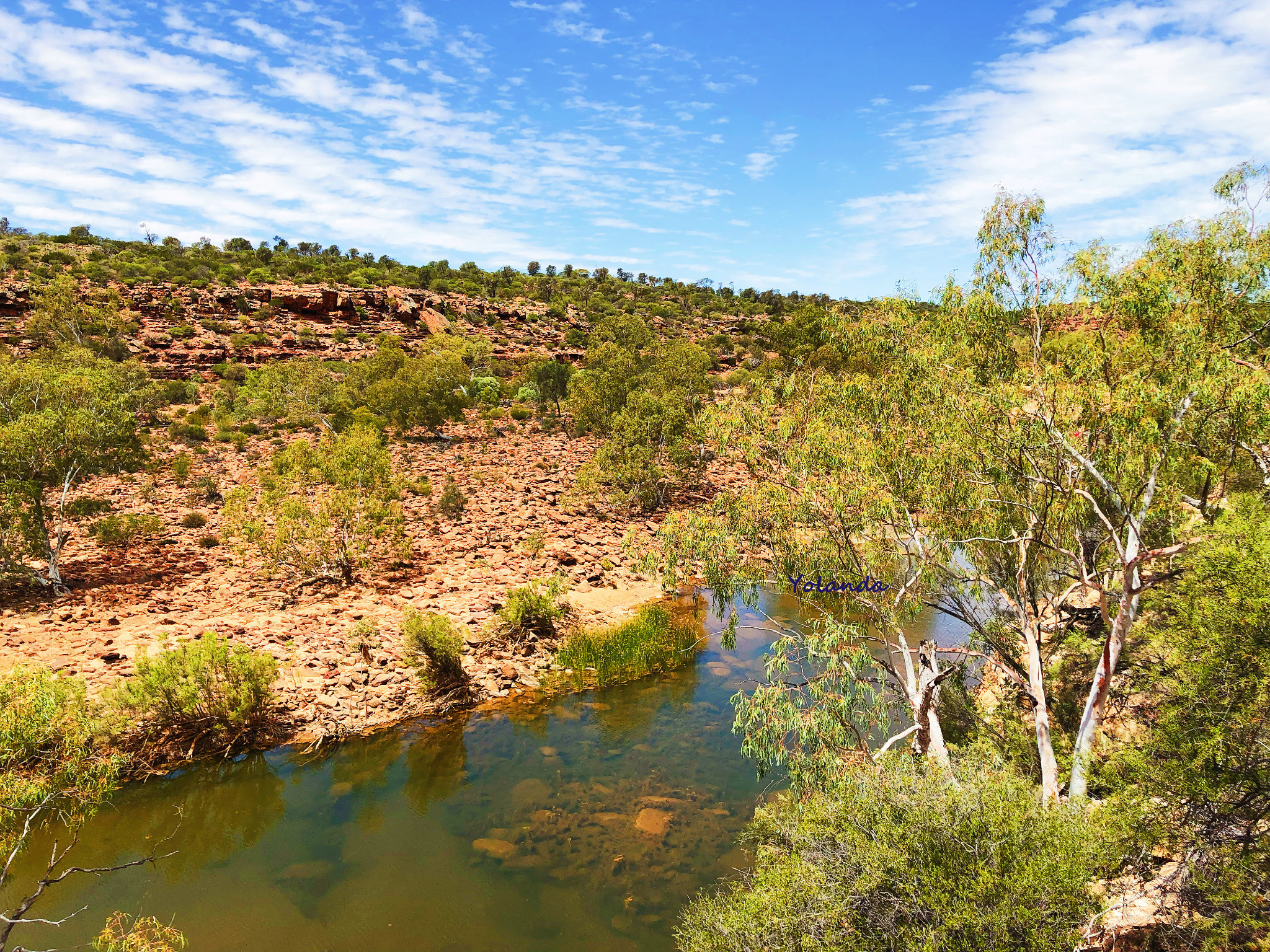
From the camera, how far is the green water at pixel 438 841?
786cm

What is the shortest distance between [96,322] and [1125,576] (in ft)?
177

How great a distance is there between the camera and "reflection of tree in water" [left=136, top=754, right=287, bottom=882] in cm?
909

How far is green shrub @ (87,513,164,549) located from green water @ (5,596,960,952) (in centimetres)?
1026

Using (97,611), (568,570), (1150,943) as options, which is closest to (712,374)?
(568,570)

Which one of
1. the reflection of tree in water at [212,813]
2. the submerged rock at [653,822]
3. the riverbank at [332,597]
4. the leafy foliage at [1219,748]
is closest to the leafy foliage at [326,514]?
the riverbank at [332,597]

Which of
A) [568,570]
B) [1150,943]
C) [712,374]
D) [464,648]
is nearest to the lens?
[1150,943]

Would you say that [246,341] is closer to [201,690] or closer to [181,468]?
[181,468]

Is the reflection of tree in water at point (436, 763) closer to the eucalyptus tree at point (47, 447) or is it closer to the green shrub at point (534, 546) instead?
the green shrub at point (534, 546)

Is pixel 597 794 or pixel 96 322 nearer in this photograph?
pixel 597 794

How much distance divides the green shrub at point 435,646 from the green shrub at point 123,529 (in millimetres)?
10438

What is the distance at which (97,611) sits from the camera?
14.5 m

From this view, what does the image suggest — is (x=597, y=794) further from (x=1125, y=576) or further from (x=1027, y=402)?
(x=1027, y=402)

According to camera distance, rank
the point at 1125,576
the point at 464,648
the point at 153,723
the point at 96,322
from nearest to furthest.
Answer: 1. the point at 1125,576
2. the point at 153,723
3. the point at 464,648
4. the point at 96,322

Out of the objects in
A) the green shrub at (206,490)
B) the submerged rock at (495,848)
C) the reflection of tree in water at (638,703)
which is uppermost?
the green shrub at (206,490)
